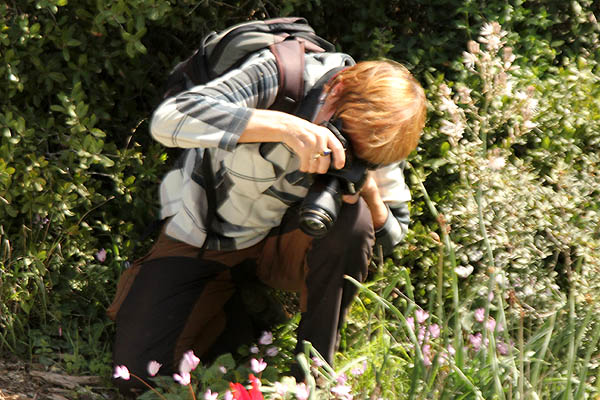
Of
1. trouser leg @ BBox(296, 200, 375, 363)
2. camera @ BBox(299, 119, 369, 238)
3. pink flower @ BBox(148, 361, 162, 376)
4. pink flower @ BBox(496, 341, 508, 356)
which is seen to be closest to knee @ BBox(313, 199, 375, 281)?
trouser leg @ BBox(296, 200, 375, 363)

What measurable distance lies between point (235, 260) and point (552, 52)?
71.5 inches

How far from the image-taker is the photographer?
241 cm

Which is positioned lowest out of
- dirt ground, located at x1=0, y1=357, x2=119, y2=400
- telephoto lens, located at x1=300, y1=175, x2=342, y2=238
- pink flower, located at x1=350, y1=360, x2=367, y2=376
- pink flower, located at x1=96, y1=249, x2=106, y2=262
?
dirt ground, located at x1=0, y1=357, x2=119, y2=400

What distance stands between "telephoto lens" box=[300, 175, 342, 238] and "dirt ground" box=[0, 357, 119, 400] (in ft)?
3.28

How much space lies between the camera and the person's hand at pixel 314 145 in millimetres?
2342

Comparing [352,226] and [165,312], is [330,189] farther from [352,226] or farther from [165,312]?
[165,312]

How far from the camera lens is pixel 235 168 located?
271 cm

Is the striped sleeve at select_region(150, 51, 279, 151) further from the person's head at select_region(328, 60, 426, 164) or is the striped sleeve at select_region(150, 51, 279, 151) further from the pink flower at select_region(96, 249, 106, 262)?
the pink flower at select_region(96, 249, 106, 262)

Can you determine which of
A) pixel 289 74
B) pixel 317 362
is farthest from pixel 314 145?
pixel 317 362

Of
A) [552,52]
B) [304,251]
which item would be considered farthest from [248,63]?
[552,52]

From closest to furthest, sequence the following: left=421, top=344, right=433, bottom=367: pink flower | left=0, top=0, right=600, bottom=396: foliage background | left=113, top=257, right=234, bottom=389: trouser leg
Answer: left=421, top=344, right=433, bottom=367: pink flower → left=113, top=257, right=234, bottom=389: trouser leg → left=0, top=0, right=600, bottom=396: foliage background

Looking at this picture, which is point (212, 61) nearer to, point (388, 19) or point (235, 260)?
point (235, 260)

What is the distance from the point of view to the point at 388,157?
97.8 inches

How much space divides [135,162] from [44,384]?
84 cm
